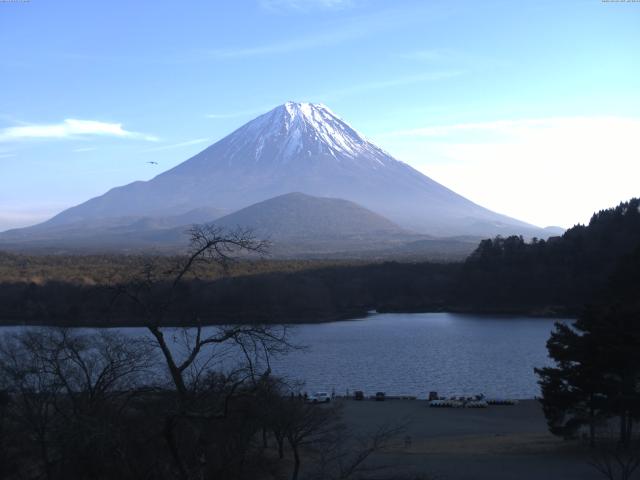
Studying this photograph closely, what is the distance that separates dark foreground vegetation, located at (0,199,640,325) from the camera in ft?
109

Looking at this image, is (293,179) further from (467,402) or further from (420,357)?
(467,402)

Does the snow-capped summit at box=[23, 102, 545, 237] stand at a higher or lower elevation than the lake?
higher

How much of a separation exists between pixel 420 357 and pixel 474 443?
10711 mm

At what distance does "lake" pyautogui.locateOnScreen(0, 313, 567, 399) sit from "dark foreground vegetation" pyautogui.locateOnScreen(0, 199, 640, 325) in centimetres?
385

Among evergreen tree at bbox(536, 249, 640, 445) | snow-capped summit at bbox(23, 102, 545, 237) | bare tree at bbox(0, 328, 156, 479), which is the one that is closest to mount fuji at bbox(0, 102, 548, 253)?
snow-capped summit at bbox(23, 102, 545, 237)

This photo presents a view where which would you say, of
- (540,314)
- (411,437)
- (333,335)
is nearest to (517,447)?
(411,437)

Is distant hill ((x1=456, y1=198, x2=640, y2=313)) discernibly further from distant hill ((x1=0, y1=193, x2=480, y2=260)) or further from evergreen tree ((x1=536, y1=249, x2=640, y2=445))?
distant hill ((x1=0, y1=193, x2=480, y2=260))

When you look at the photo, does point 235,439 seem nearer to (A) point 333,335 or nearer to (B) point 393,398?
(B) point 393,398

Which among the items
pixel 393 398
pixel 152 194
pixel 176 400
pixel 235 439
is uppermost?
pixel 152 194

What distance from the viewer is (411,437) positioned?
42.3 ft

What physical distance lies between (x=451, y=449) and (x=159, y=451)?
7.28 meters

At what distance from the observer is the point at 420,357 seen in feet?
75.2

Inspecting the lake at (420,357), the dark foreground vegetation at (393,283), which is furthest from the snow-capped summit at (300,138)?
the lake at (420,357)

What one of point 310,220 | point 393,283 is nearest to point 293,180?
point 310,220
